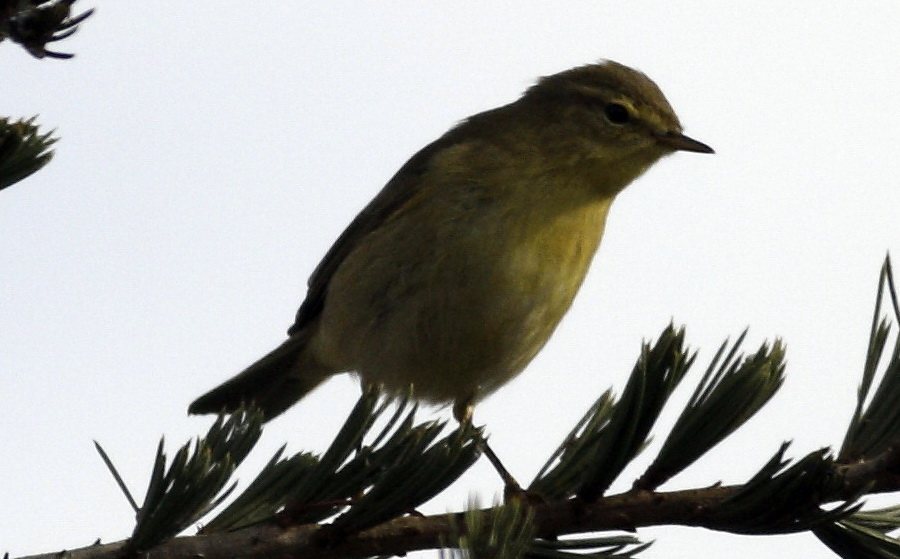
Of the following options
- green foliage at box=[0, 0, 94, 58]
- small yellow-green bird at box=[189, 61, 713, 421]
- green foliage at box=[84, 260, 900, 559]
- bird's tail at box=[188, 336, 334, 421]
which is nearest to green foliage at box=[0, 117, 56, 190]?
green foliage at box=[0, 0, 94, 58]

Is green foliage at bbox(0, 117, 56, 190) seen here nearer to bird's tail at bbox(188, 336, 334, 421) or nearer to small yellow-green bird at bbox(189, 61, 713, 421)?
small yellow-green bird at bbox(189, 61, 713, 421)

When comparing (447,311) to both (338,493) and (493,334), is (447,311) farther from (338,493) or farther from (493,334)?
(338,493)

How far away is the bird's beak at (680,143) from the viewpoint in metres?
5.36

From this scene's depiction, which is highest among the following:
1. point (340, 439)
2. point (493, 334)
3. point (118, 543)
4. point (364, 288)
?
point (364, 288)

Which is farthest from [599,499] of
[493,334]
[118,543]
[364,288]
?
[364,288]

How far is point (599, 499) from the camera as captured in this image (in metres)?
2.05

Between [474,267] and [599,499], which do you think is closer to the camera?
[599,499]

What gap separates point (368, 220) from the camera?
18.9 feet

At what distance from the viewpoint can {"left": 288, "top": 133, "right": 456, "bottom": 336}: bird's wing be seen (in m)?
5.52

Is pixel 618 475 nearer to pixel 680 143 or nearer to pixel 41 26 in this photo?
pixel 41 26

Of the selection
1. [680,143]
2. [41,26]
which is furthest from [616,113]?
[41,26]

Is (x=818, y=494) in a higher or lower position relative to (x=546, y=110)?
lower

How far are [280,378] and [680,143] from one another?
243 centimetres

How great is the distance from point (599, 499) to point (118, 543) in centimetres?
81
